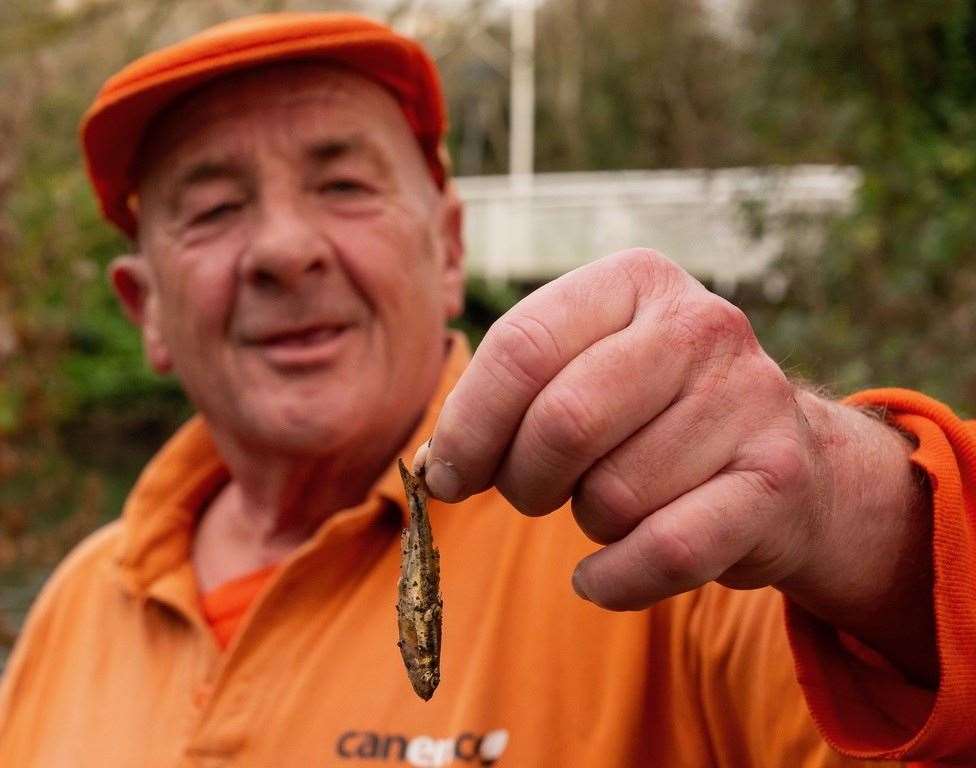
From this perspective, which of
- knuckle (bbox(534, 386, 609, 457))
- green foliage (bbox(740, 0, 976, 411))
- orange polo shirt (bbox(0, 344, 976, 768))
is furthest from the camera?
green foliage (bbox(740, 0, 976, 411))

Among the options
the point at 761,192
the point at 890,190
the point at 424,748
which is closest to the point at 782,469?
the point at 424,748

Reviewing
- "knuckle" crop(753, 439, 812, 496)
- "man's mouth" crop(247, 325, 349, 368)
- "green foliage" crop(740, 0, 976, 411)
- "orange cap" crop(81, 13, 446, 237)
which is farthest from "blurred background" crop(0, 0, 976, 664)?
"knuckle" crop(753, 439, 812, 496)

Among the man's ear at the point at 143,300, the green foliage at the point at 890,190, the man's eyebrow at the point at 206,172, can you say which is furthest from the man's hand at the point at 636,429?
the green foliage at the point at 890,190

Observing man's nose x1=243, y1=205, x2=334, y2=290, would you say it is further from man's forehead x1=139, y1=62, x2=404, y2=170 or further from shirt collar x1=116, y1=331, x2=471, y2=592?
shirt collar x1=116, y1=331, x2=471, y2=592

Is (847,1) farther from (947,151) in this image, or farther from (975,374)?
(975,374)

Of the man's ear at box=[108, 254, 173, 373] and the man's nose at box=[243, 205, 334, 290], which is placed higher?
the man's nose at box=[243, 205, 334, 290]

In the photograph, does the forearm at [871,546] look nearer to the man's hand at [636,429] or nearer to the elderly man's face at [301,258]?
the man's hand at [636,429]
